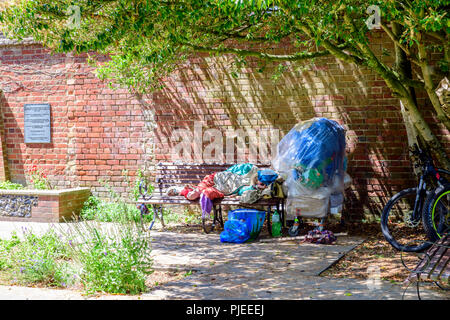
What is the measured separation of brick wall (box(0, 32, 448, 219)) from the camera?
8.06 metres

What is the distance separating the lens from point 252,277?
5.16m

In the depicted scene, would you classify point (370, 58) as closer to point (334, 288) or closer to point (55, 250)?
point (334, 288)

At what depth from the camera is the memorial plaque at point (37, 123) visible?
10.2 metres

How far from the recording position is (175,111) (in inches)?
363

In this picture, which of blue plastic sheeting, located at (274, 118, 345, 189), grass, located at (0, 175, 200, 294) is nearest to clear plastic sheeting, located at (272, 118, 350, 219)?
blue plastic sheeting, located at (274, 118, 345, 189)

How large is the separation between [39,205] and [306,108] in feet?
15.7

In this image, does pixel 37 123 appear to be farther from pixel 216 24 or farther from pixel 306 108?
pixel 216 24

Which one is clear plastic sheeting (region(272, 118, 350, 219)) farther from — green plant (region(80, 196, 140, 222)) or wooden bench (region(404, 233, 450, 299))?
wooden bench (region(404, 233, 450, 299))

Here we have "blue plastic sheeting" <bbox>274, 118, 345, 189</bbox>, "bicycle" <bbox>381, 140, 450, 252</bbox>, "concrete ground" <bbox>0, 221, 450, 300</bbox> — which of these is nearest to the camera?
"concrete ground" <bbox>0, 221, 450, 300</bbox>

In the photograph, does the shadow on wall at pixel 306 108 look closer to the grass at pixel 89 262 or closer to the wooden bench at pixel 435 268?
the grass at pixel 89 262

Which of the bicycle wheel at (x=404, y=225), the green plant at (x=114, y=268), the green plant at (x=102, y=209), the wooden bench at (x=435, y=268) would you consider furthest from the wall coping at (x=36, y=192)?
the wooden bench at (x=435, y=268)

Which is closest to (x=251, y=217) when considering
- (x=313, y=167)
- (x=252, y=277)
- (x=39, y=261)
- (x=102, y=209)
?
(x=313, y=167)

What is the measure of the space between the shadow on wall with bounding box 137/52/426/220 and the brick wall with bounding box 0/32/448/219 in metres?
0.02

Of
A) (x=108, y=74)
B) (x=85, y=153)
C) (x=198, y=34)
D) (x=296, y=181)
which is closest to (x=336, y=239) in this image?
(x=296, y=181)
